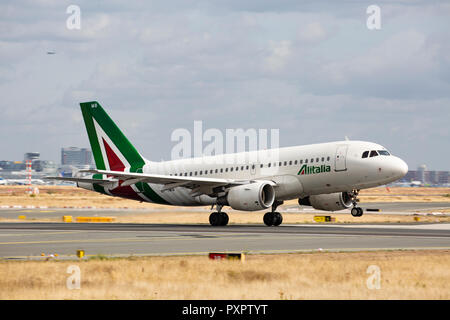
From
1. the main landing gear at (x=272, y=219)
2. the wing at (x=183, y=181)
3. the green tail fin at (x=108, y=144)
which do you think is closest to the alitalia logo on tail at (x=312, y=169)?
the main landing gear at (x=272, y=219)

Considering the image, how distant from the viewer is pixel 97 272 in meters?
20.2

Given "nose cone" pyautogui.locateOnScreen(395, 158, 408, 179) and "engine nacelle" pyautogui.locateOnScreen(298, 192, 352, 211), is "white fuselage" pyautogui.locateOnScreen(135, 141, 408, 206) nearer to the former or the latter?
"nose cone" pyautogui.locateOnScreen(395, 158, 408, 179)

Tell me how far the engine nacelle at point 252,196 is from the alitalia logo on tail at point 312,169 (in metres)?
2.10

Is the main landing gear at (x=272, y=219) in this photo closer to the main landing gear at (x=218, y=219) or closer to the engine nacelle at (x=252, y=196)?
the engine nacelle at (x=252, y=196)

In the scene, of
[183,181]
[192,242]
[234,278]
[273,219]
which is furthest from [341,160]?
[234,278]

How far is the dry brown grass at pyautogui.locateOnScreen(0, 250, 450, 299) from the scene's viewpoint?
1641 centimetres

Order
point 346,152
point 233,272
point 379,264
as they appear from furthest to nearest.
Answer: point 346,152 < point 379,264 < point 233,272

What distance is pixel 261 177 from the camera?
46.8 metres

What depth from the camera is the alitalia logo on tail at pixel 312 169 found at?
44125 mm

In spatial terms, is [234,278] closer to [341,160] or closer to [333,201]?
[341,160]

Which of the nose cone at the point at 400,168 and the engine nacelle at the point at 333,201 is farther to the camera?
the engine nacelle at the point at 333,201
